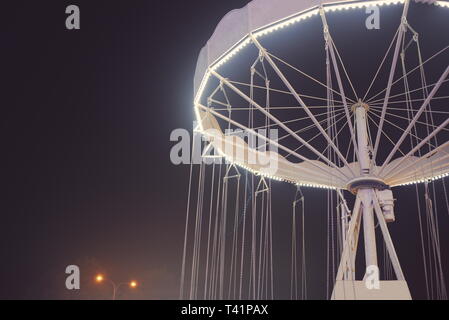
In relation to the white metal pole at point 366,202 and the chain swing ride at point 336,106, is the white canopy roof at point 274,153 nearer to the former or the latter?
the chain swing ride at point 336,106

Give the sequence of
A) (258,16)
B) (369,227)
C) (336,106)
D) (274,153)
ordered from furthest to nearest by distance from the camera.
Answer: (274,153) < (336,106) < (369,227) < (258,16)

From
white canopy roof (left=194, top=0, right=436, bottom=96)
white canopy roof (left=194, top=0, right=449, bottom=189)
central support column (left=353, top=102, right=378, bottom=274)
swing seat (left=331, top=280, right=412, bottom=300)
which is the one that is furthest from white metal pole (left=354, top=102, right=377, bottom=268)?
white canopy roof (left=194, top=0, right=436, bottom=96)

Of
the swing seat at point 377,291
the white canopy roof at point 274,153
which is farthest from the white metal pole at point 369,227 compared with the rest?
the swing seat at point 377,291

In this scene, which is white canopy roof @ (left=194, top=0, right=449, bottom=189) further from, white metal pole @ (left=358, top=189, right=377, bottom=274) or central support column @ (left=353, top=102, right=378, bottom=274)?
white metal pole @ (left=358, top=189, right=377, bottom=274)

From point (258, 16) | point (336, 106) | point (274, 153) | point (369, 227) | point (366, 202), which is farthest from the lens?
point (274, 153)

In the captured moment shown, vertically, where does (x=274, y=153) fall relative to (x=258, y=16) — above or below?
below

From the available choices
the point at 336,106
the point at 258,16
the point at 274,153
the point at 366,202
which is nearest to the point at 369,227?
the point at 366,202

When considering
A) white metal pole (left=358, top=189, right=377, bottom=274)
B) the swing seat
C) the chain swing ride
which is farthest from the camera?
white metal pole (left=358, top=189, right=377, bottom=274)

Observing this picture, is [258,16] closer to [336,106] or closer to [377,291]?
[336,106]

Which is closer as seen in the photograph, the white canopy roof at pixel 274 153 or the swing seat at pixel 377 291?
the swing seat at pixel 377 291

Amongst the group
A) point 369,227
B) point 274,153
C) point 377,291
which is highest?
point 274,153

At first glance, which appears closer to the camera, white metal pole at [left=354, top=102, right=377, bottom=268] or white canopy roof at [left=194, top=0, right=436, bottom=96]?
white canopy roof at [left=194, top=0, right=436, bottom=96]

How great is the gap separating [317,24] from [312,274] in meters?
18.9

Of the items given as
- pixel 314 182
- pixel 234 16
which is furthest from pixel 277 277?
pixel 234 16
